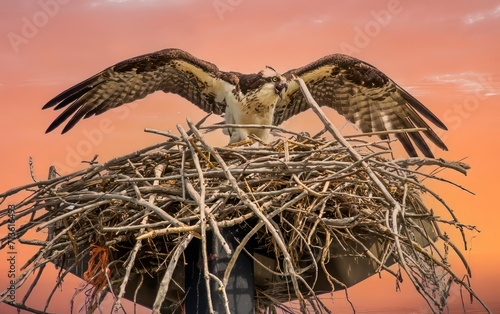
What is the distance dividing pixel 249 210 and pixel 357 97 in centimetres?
190

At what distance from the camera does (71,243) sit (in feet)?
8.55

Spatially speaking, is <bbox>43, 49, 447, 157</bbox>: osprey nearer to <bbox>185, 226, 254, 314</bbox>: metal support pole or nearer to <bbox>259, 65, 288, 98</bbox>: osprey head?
<bbox>259, 65, 288, 98</bbox>: osprey head

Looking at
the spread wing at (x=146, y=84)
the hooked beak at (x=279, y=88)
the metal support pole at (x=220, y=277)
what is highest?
the spread wing at (x=146, y=84)

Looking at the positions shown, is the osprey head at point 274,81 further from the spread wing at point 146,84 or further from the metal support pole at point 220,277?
the metal support pole at point 220,277

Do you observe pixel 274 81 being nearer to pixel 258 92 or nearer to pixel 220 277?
pixel 258 92

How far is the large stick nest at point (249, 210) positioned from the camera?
231 cm

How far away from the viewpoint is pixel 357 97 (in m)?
4.11

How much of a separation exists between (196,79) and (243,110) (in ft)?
1.58

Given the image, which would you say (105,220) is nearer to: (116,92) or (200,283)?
(200,283)

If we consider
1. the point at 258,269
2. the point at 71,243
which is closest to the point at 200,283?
the point at 258,269

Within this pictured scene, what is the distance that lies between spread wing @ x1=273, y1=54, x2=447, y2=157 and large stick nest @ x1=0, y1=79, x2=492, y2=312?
113cm

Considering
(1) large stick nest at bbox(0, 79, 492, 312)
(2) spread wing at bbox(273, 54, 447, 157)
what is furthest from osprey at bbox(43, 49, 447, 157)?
(1) large stick nest at bbox(0, 79, 492, 312)

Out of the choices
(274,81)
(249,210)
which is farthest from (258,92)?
(249,210)

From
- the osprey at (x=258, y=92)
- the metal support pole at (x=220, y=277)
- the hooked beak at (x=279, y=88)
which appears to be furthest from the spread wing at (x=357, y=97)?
the metal support pole at (x=220, y=277)
